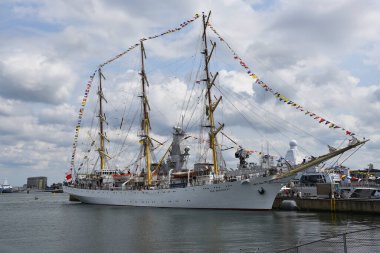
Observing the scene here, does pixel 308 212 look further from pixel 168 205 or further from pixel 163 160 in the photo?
pixel 163 160

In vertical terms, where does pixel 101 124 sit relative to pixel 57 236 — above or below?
above

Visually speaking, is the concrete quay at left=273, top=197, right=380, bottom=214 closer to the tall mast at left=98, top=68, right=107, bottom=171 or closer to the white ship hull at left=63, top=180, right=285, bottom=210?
the white ship hull at left=63, top=180, right=285, bottom=210

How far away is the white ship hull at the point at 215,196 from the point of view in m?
59.9

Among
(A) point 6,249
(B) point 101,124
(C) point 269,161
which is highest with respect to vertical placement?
(B) point 101,124

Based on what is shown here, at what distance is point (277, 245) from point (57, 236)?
21.5 meters

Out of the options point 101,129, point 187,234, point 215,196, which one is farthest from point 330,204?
point 101,129

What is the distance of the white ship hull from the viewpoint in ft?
196

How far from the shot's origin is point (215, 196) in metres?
63.5

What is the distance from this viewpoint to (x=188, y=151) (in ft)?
289

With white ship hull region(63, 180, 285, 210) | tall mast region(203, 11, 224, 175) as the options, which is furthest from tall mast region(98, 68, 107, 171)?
tall mast region(203, 11, 224, 175)

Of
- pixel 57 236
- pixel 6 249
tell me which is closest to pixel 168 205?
pixel 57 236

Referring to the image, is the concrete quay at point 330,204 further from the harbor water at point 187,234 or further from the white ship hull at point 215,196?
the white ship hull at point 215,196

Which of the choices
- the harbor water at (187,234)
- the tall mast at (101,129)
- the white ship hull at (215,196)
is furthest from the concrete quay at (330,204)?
the tall mast at (101,129)

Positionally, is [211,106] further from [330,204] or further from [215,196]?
[330,204]
